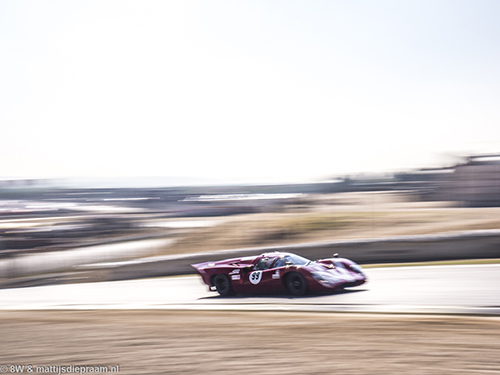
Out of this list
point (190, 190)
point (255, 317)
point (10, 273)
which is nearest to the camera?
point (255, 317)

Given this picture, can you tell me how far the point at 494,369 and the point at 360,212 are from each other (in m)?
19.3

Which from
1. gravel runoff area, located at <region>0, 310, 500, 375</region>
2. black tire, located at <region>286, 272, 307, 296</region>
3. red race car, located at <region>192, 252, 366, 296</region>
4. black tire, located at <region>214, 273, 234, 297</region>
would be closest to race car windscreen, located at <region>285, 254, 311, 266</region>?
red race car, located at <region>192, 252, 366, 296</region>

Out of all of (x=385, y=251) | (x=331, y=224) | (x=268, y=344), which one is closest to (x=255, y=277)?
(x=268, y=344)

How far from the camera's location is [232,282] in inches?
430

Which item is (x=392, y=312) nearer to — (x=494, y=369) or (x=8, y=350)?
(x=494, y=369)

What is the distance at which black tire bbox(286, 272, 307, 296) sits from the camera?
9891 millimetres

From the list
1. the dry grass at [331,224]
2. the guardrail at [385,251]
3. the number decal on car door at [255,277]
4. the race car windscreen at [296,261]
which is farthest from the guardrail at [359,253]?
the race car windscreen at [296,261]

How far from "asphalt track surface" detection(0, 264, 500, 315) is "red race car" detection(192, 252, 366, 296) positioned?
0.66 feet

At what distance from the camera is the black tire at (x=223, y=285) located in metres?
11.0

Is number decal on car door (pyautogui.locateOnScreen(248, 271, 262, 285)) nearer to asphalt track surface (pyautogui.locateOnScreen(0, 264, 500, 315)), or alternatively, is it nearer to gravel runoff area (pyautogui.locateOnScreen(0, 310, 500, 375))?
asphalt track surface (pyautogui.locateOnScreen(0, 264, 500, 315))

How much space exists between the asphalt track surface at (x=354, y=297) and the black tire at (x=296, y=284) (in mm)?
195

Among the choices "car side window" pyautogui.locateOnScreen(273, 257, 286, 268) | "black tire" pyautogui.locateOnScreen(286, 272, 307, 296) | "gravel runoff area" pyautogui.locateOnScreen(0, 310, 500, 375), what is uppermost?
"car side window" pyautogui.locateOnScreen(273, 257, 286, 268)

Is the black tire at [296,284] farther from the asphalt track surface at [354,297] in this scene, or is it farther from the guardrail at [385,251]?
the guardrail at [385,251]

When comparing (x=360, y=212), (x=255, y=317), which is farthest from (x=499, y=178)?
(x=255, y=317)
